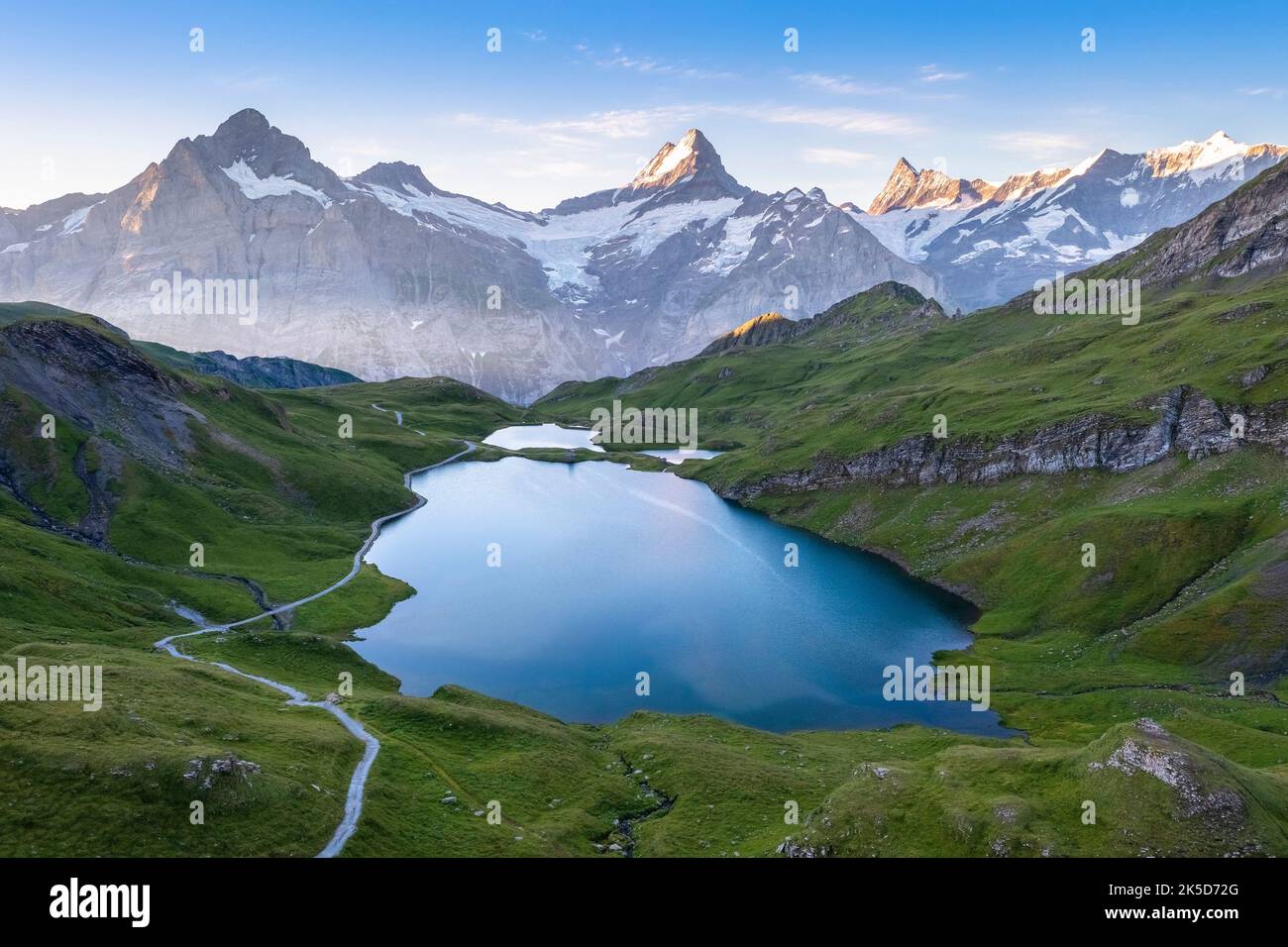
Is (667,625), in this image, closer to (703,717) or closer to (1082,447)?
(703,717)

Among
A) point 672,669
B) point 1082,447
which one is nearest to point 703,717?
point 672,669

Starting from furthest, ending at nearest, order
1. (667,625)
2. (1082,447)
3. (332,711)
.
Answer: (1082,447)
(667,625)
(332,711)

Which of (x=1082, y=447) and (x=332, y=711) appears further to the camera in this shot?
(x=1082, y=447)

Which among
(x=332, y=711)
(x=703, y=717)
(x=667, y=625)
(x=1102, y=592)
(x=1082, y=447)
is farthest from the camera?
(x=1082, y=447)

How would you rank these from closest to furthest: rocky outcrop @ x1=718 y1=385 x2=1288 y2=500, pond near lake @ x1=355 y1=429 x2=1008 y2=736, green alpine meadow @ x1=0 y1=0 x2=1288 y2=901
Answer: green alpine meadow @ x1=0 y1=0 x2=1288 y2=901 < pond near lake @ x1=355 y1=429 x2=1008 y2=736 < rocky outcrop @ x1=718 y1=385 x2=1288 y2=500

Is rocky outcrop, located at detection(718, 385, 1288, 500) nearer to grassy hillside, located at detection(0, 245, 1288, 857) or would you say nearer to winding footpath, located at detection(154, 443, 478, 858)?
grassy hillside, located at detection(0, 245, 1288, 857)

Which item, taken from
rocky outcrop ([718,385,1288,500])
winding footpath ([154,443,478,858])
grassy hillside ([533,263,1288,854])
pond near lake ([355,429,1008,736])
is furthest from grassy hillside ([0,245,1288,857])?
pond near lake ([355,429,1008,736])

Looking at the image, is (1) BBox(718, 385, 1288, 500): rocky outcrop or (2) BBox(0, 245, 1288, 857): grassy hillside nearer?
(2) BBox(0, 245, 1288, 857): grassy hillside
